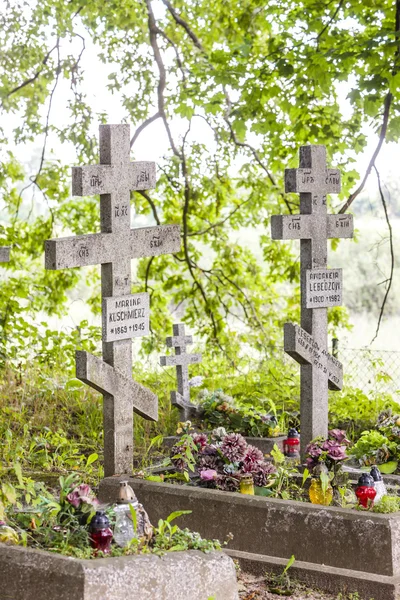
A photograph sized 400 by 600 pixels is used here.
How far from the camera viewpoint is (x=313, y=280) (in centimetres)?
750

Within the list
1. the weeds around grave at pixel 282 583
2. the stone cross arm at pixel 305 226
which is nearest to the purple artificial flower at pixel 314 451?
the weeds around grave at pixel 282 583

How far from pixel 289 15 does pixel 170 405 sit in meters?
5.25

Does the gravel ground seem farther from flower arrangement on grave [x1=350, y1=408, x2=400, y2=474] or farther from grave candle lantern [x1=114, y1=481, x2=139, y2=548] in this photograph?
flower arrangement on grave [x1=350, y1=408, x2=400, y2=474]

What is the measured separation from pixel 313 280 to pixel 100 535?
3.40m

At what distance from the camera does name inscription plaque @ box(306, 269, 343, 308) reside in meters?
7.45

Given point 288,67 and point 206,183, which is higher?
point 288,67

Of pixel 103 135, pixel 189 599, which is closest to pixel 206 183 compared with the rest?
pixel 103 135

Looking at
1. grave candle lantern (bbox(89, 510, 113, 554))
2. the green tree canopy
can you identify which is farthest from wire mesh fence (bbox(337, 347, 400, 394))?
grave candle lantern (bbox(89, 510, 113, 554))

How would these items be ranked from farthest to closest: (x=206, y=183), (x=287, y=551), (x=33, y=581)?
(x=206, y=183)
(x=287, y=551)
(x=33, y=581)

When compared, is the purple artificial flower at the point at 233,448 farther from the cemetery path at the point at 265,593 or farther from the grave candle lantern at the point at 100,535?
the grave candle lantern at the point at 100,535

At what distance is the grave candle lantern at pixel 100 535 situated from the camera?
462 cm

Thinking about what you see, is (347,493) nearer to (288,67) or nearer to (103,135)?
(103,135)

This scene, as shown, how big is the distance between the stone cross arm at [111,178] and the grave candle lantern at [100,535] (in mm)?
2483

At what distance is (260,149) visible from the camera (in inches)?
565
